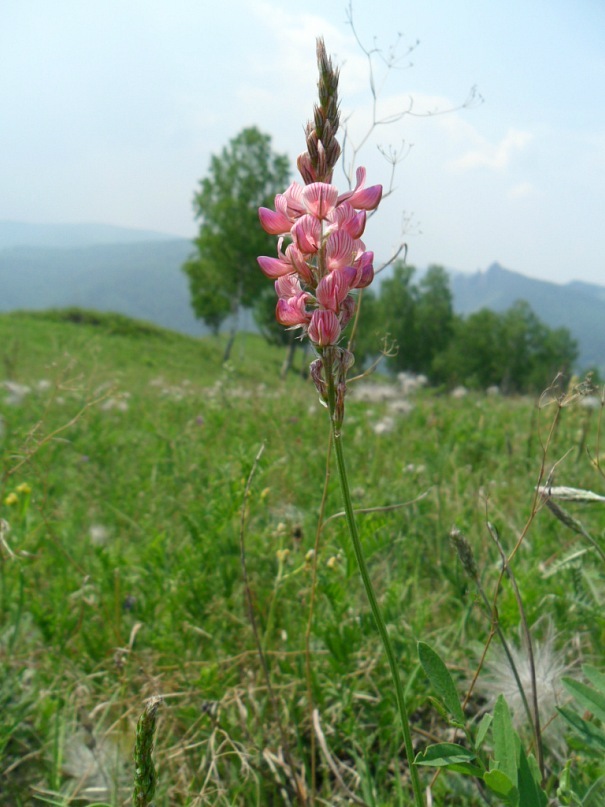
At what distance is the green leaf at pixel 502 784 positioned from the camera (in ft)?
3.16

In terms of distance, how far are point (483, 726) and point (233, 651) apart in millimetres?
1238

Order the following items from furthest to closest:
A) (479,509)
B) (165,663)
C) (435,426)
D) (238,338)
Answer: (238,338)
(435,426)
(479,509)
(165,663)

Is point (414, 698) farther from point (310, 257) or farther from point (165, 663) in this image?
point (310, 257)

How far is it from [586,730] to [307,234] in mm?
1128

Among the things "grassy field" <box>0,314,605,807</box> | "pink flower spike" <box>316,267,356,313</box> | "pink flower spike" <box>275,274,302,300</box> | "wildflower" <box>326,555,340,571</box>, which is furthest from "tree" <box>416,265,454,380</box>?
"pink flower spike" <box>316,267,356,313</box>

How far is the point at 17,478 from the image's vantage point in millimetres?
3697

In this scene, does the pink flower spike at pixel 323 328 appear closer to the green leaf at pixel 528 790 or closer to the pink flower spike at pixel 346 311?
the pink flower spike at pixel 346 311

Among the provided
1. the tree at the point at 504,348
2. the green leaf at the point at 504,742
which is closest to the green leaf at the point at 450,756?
the green leaf at the point at 504,742

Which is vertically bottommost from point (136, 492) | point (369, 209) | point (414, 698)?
point (136, 492)

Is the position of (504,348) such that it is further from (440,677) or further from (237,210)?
(440,677)

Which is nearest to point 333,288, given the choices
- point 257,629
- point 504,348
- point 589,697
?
point 589,697

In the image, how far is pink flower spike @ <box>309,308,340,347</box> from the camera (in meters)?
1.03

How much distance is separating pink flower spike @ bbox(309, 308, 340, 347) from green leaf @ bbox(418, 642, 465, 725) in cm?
54

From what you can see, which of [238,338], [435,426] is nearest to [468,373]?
[238,338]
